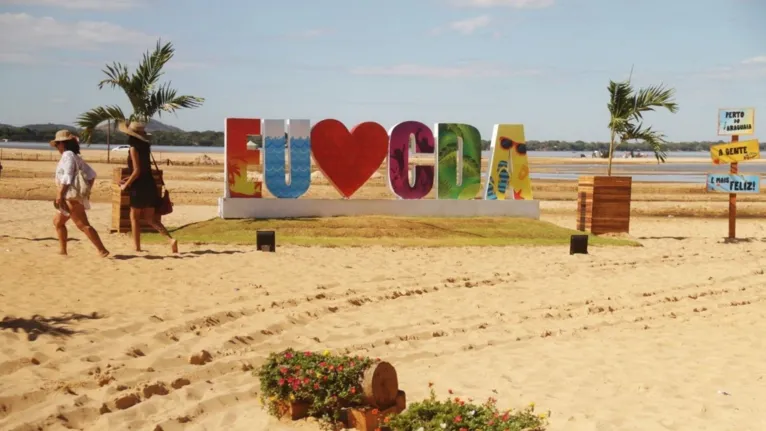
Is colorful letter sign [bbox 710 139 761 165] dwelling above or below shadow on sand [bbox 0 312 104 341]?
above

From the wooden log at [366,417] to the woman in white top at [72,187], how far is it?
6.92 metres

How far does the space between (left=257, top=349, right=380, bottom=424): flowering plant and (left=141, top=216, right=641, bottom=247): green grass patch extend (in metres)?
9.49

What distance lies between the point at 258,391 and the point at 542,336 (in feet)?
11.9

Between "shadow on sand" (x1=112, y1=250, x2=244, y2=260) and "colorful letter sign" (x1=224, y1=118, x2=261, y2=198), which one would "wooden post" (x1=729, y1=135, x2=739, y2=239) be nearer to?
"colorful letter sign" (x1=224, y1=118, x2=261, y2=198)

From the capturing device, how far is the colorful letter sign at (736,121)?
785 inches

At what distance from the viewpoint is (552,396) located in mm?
7266

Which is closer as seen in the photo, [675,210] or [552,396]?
[552,396]

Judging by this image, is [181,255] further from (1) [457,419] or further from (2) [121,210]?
(1) [457,419]

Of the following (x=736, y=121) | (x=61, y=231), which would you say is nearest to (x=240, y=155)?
(x=61, y=231)

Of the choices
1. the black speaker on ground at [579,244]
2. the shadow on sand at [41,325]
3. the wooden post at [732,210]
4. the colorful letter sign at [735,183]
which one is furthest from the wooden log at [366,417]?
the colorful letter sign at [735,183]

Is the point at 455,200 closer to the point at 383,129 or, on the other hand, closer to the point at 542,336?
the point at 383,129

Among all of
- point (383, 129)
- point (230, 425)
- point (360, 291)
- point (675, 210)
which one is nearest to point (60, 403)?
point (230, 425)

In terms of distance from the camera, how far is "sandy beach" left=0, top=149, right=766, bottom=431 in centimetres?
682

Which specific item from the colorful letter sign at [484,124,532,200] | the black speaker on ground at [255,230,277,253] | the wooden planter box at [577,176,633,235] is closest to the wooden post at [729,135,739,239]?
the wooden planter box at [577,176,633,235]
